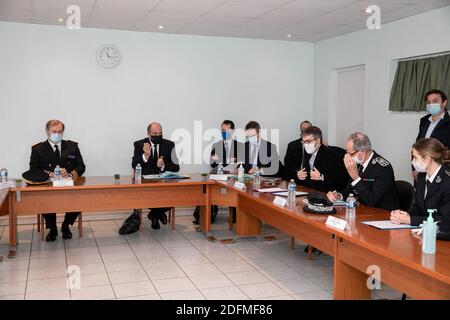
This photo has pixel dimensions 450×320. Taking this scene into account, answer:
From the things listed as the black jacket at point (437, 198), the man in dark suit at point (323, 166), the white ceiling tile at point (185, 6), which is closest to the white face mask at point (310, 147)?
the man in dark suit at point (323, 166)

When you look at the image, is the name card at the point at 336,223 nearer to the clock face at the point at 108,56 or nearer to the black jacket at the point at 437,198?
the black jacket at the point at 437,198

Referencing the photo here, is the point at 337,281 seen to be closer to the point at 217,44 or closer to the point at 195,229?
the point at 195,229

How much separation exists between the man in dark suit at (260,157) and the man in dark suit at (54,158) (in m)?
2.03

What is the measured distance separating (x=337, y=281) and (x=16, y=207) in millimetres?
3073

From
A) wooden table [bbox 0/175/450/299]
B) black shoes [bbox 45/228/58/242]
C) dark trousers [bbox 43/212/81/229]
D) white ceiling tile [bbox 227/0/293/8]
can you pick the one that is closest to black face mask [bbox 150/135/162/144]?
wooden table [bbox 0/175/450/299]

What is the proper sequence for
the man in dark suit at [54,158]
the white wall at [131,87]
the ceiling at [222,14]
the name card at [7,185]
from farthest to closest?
the white wall at [131,87], the man in dark suit at [54,158], the ceiling at [222,14], the name card at [7,185]

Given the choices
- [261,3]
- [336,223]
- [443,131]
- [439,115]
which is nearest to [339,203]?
[336,223]

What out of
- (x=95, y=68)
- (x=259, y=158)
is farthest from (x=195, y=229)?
(x=95, y=68)

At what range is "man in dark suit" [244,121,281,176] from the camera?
5.71 m

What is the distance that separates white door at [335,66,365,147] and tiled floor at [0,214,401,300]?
2160mm

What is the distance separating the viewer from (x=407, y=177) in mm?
5508

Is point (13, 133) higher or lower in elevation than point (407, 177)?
higher

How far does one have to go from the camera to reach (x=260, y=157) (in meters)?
5.80

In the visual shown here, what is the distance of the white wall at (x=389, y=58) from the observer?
515 cm
